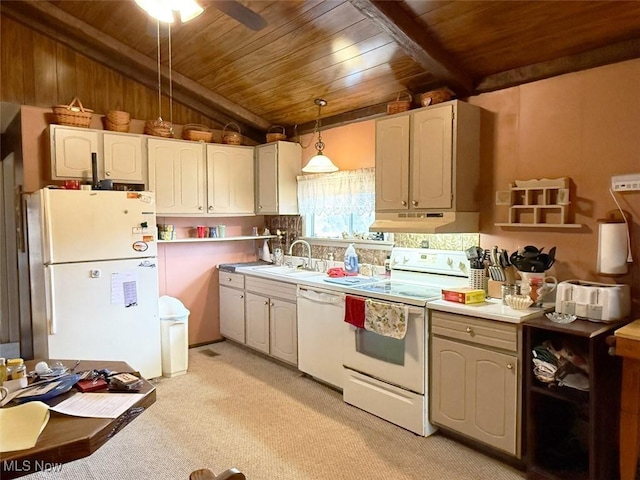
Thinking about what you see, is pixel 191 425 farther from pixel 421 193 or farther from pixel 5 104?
pixel 5 104

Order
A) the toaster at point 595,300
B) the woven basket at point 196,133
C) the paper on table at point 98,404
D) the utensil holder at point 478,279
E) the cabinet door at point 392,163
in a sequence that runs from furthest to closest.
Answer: the woven basket at point 196,133, the cabinet door at point 392,163, the utensil holder at point 478,279, the toaster at point 595,300, the paper on table at point 98,404

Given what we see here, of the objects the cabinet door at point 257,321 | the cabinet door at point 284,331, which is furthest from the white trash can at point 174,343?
the cabinet door at point 284,331

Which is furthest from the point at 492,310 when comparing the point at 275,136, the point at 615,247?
the point at 275,136

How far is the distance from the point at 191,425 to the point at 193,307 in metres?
2.00

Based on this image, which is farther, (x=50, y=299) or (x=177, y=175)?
(x=177, y=175)

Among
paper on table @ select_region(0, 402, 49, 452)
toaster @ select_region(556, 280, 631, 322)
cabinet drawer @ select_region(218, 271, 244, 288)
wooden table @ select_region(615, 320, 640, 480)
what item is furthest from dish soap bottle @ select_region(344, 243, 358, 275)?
paper on table @ select_region(0, 402, 49, 452)

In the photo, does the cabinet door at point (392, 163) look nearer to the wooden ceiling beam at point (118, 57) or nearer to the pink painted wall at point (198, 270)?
the wooden ceiling beam at point (118, 57)

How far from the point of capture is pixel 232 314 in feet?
15.7

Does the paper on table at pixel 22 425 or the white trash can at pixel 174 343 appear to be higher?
the paper on table at pixel 22 425

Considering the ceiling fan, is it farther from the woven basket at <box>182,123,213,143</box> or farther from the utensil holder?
the woven basket at <box>182,123,213,143</box>

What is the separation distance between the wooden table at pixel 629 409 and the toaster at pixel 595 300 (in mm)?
173

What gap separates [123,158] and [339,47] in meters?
2.26

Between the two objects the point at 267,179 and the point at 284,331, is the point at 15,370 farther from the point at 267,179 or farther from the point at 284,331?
the point at 267,179

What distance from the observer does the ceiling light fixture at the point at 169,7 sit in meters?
2.09
